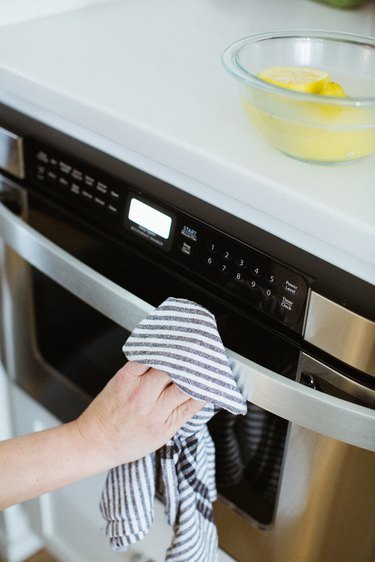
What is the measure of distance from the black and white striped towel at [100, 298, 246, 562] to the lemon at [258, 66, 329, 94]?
8.2 inches

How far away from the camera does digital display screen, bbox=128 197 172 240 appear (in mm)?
688

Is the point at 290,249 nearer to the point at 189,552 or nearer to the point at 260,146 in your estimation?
the point at 260,146

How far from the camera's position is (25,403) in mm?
1076

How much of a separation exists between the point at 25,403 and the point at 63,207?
0.39m

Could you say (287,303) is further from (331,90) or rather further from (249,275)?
(331,90)

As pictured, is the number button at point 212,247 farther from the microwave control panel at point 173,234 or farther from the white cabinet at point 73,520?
the white cabinet at point 73,520

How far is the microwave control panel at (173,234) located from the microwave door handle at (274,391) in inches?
2.0

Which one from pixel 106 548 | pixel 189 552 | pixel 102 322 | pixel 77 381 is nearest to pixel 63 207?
pixel 102 322

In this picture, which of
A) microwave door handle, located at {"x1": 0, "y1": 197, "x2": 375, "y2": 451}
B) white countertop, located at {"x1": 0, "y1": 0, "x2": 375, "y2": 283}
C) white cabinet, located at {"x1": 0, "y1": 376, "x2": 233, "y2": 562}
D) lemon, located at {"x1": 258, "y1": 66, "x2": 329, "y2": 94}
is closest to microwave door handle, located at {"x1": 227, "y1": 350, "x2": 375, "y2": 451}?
microwave door handle, located at {"x1": 0, "y1": 197, "x2": 375, "y2": 451}

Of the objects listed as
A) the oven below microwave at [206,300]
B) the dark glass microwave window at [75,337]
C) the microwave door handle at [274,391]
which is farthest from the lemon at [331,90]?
the dark glass microwave window at [75,337]

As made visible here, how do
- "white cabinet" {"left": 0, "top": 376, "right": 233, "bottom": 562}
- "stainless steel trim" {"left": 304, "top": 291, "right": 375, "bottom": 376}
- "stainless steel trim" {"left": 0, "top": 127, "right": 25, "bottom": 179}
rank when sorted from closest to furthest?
"stainless steel trim" {"left": 304, "top": 291, "right": 375, "bottom": 376} < "stainless steel trim" {"left": 0, "top": 127, "right": 25, "bottom": 179} < "white cabinet" {"left": 0, "top": 376, "right": 233, "bottom": 562}

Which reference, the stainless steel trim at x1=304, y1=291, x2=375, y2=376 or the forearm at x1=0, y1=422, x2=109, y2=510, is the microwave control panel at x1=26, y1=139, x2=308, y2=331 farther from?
the forearm at x1=0, y1=422, x2=109, y2=510

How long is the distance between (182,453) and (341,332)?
8.9 inches

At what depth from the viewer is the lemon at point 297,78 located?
65 centimetres
